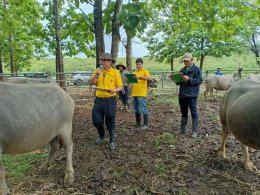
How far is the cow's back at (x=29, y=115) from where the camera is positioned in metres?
4.02

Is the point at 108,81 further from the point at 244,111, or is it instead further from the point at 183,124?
the point at 244,111

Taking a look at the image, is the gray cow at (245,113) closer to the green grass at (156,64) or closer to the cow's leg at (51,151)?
the cow's leg at (51,151)

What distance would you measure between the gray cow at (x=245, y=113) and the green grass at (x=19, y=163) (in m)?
3.29

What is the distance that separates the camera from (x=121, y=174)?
485cm

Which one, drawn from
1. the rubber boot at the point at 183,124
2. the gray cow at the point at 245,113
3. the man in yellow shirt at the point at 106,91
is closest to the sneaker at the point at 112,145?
the man in yellow shirt at the point at 106,91

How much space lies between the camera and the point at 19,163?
5371 millimetres

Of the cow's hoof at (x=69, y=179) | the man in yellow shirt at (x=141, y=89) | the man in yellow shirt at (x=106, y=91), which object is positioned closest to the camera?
the cow's hoof at (x=69, y=179)

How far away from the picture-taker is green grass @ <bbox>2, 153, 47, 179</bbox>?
4893mm

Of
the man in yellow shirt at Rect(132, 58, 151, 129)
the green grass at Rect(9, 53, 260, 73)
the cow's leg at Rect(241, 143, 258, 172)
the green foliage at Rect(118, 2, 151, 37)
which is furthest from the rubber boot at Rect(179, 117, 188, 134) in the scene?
the green grass at Rect(9, 53, 260, 73)

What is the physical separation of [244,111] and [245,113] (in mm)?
44

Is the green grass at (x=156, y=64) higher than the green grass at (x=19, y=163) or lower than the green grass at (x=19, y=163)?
higher

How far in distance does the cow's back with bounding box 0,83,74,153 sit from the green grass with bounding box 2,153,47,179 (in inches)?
30.8

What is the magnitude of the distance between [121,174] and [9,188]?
162 centimetres

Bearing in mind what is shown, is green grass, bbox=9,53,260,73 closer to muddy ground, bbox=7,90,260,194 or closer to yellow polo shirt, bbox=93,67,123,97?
muddy ground, bbox=7,90,260,194
